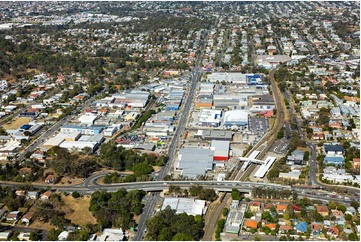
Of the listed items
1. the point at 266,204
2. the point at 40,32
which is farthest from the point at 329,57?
the point at 40,32

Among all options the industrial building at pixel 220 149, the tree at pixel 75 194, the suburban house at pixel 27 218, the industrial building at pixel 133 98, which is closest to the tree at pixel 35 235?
the suburban house at pixel 27 218

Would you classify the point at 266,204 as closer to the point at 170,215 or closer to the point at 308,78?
the point at 170,215

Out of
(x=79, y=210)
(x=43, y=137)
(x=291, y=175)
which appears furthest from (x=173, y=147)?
(x=43, y=137)

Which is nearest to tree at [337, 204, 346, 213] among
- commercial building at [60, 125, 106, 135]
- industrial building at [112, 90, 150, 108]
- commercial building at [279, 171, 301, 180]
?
commercial building at [279, 171, 301, 180]

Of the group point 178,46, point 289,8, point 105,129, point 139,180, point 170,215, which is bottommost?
point 289,8

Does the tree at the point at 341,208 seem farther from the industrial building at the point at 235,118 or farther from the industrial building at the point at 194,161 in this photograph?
the industrial building at the point at 235,118

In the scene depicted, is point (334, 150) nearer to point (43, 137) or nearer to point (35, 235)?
point (35, 235)
